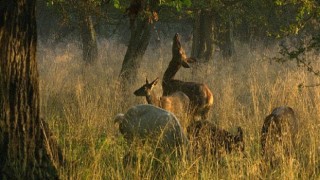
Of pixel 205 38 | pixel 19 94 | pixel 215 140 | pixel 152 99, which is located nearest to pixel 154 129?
pixel 215 140

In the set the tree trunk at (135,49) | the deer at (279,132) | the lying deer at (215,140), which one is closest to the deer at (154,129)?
the lying deer at (215,140)

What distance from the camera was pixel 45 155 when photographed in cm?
498

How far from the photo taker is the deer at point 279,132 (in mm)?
6480

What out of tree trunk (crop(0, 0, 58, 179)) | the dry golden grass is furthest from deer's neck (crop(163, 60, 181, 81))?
tree trunk (crop(0, 0, 58, 179))

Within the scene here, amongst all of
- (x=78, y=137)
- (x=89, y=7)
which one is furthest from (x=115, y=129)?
(x=89, y=7)

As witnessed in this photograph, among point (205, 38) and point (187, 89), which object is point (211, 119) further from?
point (205, 38)

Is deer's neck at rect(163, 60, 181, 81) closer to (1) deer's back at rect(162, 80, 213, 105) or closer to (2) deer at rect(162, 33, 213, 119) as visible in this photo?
(2) deer at rect(162, 33, 213, 119)

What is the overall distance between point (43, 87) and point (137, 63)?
2.10 metres

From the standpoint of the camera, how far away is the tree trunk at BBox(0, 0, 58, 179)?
185 inches

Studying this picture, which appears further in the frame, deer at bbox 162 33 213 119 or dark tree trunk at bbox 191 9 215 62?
dark tree trunk at bbox 191 9 215 62

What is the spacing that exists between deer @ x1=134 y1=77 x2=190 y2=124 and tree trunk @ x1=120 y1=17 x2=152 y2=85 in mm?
2986

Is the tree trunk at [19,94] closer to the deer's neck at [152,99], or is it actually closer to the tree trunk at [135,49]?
the deer's neck at [152,99]

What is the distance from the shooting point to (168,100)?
8.57m

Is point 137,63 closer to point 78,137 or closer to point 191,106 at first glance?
point 191,106
